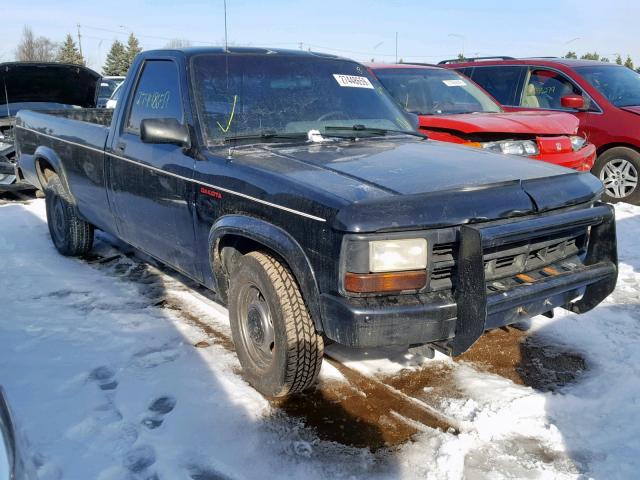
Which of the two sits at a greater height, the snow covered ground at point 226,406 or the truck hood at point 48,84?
the truck hood at point 48,84

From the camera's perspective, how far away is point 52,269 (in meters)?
5.34

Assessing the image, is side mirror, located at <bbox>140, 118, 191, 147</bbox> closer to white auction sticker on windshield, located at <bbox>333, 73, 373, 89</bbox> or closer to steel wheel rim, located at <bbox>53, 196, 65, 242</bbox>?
white auction sticker on windshield, located at <bbox>333, 73, 373, 89</bbox>

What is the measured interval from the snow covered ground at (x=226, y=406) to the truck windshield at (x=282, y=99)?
4.54 feet

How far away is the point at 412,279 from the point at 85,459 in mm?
1623

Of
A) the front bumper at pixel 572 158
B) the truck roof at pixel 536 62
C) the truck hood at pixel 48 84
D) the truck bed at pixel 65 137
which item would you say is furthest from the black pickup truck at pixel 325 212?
the truck roof at pixel 536 62

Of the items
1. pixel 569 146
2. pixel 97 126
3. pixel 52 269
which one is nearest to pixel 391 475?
pixel 97 126

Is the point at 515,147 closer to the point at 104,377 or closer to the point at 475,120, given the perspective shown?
the point at 475,120

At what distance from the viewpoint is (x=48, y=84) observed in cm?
842

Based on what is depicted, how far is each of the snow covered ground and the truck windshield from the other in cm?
138

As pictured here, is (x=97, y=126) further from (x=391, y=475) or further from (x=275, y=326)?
(x=391, y=475)

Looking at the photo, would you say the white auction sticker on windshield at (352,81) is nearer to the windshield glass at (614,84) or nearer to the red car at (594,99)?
the red car at (594,99)

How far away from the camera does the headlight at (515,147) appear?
5.97 meters

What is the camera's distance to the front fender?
2.77 meters

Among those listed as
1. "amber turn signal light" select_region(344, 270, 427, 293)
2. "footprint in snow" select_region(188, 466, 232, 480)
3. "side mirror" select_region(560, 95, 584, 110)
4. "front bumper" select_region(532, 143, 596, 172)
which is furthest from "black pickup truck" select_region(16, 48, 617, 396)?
"side mirror" select_region(560, 95, 584, 110)
